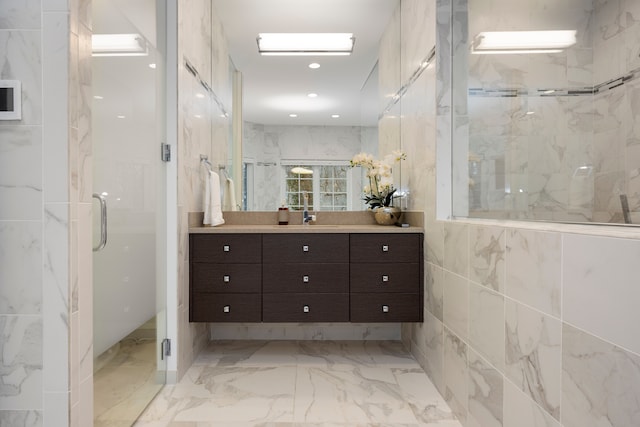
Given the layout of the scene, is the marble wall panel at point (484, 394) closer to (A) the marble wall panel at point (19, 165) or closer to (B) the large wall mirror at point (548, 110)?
(B) the large wall mirror at point (548, 110)

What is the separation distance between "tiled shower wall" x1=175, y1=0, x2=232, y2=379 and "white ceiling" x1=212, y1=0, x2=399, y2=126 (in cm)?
15

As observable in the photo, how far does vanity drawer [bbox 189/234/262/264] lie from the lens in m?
2.62

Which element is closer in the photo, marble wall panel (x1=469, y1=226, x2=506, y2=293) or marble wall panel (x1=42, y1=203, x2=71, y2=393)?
marble wall panel (x1=42, y1=203, x2=71, y2=393)

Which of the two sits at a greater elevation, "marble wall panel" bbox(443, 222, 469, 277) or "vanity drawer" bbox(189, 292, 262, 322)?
"marble wall panel" bbox(443, 222, 469, 277)

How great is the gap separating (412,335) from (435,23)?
78.1 inches

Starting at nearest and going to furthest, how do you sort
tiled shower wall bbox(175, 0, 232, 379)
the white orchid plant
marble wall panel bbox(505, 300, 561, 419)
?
marble wall panel bbox(505, 300, 561, 419)
tiled shower wall bbox(175, 0, 232, 379)
the white orchid plant

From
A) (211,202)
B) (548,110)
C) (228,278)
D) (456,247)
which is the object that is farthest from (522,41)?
(228,278)

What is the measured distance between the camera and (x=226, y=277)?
2.63 m

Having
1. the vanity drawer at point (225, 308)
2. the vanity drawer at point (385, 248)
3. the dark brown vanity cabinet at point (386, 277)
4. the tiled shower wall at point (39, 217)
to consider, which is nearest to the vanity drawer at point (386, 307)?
the dark brown vanity cabinet at point (386, 277)

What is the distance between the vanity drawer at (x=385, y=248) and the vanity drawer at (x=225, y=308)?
70cm

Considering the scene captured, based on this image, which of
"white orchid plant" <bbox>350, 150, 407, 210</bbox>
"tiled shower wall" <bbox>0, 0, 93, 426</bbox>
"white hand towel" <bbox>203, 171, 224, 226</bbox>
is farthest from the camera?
"white orchid plant" <bbox>350, 150, 407, 210</bbox>

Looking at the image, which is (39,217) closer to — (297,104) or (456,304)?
(456,304)

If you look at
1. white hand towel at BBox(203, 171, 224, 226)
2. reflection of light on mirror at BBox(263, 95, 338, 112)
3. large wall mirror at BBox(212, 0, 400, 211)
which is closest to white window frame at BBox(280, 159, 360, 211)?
large wall mirror at BBox(212, 0, 400, 211)

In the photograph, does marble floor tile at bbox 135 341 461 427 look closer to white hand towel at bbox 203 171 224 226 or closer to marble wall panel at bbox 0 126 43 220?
white hand towel at bbox 203 171 224 226
